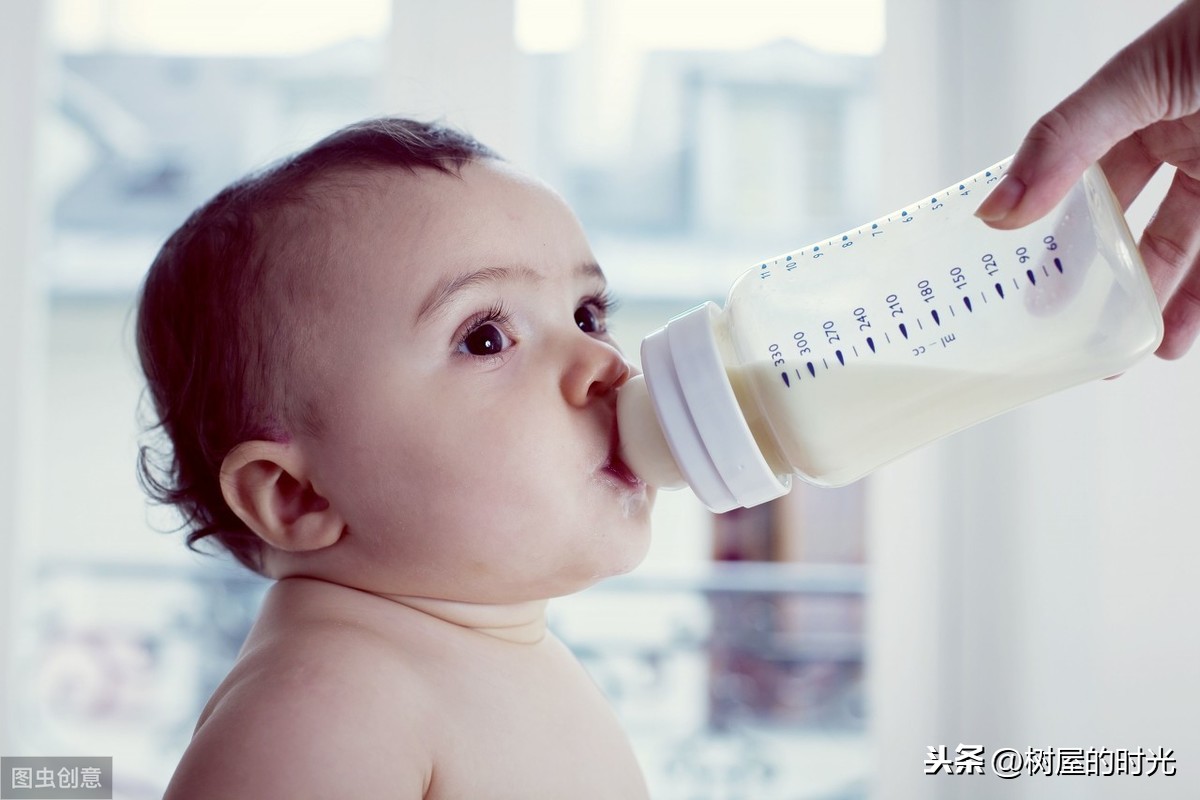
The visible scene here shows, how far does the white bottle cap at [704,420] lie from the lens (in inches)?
26.1

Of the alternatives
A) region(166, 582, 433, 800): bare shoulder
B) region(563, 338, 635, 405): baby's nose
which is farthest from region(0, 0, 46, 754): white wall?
region(563, 338, 635, 405): baby's nose

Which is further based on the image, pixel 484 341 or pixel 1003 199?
pixel 484 341

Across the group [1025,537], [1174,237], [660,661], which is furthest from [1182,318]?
[660,661]

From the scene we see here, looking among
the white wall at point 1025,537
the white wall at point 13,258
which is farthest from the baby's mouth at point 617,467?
the white wall at point 13,258

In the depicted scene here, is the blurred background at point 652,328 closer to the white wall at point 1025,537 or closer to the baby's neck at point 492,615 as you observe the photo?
the white wall at point 1025,537

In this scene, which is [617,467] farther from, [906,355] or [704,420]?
[906,355]

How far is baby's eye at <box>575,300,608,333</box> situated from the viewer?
2.73 feet

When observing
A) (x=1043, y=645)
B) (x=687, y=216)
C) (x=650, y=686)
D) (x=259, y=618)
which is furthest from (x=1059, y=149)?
(x=650, y=686)

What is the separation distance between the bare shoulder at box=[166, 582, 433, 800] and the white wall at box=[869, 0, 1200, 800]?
2.58ft

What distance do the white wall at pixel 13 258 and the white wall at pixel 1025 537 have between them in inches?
46.0

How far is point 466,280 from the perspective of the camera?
2.44 ft

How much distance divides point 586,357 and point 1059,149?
334 millimetres

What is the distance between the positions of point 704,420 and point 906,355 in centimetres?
14

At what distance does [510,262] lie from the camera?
76 centimetres
